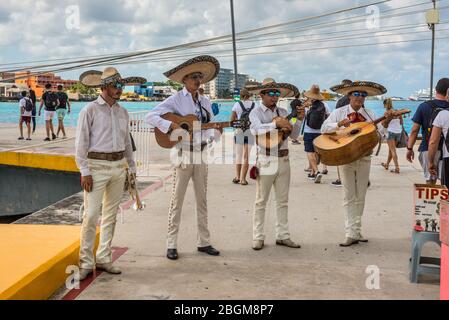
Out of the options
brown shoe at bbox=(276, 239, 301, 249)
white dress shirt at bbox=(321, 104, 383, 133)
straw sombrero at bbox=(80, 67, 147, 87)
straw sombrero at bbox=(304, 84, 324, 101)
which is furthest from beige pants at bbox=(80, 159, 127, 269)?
straw sombrero at bbox=(304, 84, 324, 101)

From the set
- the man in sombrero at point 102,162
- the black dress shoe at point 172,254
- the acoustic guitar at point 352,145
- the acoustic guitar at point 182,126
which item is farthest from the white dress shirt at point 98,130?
the acoustic guitar at point 352,145

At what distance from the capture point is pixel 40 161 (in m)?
11.5

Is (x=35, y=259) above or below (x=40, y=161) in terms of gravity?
below

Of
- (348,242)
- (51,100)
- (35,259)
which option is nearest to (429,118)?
(348,242)

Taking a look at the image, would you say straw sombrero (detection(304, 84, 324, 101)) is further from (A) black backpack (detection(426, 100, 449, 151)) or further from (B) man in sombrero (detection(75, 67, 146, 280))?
(B) man in sombrero (detection(75, 67, 146, 280))

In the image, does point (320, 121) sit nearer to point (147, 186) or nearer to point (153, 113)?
point (147, 186)

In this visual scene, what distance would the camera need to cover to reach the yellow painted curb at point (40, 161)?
36.6ft

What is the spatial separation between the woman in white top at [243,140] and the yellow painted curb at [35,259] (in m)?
4.43

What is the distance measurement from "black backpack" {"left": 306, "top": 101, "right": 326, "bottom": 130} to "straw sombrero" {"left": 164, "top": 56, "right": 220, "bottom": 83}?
4415 millimetres

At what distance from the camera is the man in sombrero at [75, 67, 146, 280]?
4371mm

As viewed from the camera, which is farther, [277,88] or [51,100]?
[51,100]

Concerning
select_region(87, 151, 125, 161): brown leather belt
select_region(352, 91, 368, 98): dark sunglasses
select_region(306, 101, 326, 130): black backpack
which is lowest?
select_region(87, 151, 125, 161): brown leather belt

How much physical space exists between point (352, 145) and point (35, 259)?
3456mm

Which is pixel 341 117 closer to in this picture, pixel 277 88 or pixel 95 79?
pixel 277 88
